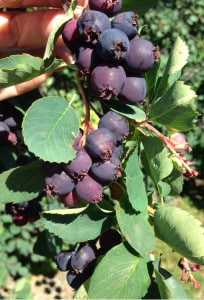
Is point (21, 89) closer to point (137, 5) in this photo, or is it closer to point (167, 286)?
point (137, 5)

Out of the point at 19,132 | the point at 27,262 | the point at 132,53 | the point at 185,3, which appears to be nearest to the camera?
the point at 132,53

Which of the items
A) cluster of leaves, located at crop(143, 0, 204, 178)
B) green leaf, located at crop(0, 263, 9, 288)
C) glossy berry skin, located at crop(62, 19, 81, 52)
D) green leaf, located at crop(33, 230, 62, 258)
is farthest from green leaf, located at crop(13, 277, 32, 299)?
cluster of leaves, located at crop(143, 0, 204, 178)

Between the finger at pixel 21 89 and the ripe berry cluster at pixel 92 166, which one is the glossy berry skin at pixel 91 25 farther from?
the finger at pixel 21 89

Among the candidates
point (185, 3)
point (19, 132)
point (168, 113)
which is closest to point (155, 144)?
point (168, 113)

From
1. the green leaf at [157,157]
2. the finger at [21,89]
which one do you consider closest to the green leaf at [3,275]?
the finger at [21,89]

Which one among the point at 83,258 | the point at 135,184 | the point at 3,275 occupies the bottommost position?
the point at 3,275

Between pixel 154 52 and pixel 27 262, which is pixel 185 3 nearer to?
pixel 27 262

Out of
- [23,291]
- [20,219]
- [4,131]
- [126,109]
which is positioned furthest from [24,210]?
[23,291]
